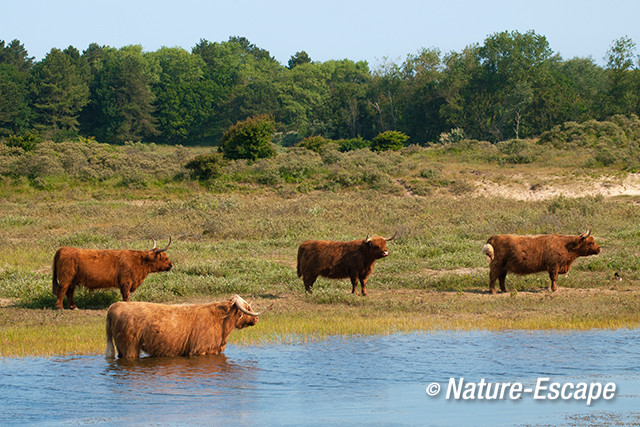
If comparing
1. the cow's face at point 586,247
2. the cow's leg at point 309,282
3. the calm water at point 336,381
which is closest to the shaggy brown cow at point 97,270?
the cow's leg at point 309,282

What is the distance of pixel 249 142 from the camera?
39.3 meters

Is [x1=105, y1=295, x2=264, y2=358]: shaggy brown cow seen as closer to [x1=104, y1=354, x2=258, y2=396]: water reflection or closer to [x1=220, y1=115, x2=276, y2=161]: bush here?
[x1=104, y1=354, x2=258, y2=396]: water reflection

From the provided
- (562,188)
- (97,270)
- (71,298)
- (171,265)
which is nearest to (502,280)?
(171,265)

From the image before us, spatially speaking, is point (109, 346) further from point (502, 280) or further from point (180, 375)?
point (502, 280)

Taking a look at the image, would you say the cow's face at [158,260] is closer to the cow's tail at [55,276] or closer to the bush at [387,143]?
the cow's tail at [55,276]

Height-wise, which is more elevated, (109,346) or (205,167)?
(205,167)

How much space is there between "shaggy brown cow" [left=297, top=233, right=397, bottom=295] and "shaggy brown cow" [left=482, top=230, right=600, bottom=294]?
2.16 metres

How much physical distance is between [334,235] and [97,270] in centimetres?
979

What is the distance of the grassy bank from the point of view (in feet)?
41.4

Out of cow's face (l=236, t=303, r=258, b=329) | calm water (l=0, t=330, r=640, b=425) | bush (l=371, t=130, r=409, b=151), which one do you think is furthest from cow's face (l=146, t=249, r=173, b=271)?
bush (l=371, t=130, r=409, b=151)

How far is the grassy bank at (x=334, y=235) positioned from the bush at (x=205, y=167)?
2.43 feet

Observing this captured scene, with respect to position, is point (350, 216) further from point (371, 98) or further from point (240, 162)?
point (371, 98)

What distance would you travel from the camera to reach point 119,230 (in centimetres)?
2317

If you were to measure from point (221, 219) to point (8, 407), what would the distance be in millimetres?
16900
